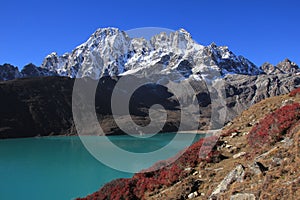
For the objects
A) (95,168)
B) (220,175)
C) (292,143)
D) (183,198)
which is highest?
(95,168)

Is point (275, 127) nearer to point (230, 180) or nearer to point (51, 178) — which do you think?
point (230, 180)

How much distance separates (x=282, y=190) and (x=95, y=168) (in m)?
50.8

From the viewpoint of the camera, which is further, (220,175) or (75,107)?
(75,107)

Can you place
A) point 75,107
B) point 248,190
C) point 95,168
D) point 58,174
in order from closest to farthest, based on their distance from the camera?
1. point 248,190
2. point 58,174
3. point 95,168
4. point 75,107

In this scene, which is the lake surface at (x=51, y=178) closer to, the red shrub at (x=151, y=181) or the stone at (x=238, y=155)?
the red shrub at (x=151, y=181)

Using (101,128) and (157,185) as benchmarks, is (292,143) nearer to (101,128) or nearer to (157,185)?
(157,185)

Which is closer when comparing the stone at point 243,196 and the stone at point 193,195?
the stone at point 243,196

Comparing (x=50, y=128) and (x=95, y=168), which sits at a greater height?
(x=50, y=128)

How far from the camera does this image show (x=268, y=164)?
37.9 ft

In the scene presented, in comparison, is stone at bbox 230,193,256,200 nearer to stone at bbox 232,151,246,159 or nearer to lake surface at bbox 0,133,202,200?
stone at bbox 232,151,246,159

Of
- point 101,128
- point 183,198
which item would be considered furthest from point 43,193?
point 101,128

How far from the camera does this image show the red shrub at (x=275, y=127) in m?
14.9

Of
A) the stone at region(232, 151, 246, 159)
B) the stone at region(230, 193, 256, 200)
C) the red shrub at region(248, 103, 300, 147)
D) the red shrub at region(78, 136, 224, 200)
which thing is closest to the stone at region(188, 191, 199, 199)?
the red shrub at region(78, 136, 224, 200)

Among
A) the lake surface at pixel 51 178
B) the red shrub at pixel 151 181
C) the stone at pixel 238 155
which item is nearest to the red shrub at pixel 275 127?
the stone at pixel 238 155
